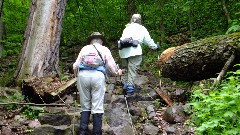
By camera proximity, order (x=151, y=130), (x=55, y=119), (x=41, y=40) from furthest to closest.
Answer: (x=41, y=40), (x=55, y=119), (x=151, y=130)

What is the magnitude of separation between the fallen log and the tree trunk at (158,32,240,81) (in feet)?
7.50

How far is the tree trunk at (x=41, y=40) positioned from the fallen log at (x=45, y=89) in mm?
647

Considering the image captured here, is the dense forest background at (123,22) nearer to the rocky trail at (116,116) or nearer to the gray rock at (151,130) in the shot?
the rocky trail at (116,116)

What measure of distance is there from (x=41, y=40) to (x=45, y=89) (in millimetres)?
1754

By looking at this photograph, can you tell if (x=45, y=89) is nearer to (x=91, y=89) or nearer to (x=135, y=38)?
(x=91, y=89)

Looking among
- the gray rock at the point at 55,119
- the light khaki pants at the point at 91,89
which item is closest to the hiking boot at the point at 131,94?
the gray rock at the point at 55,119

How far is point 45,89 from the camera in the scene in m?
7.56

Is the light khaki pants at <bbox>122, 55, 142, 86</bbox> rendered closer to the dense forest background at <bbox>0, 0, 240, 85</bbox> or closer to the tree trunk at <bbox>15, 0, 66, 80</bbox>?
the tree trunk at <bbox>15, 0, 66, 80</bbox>

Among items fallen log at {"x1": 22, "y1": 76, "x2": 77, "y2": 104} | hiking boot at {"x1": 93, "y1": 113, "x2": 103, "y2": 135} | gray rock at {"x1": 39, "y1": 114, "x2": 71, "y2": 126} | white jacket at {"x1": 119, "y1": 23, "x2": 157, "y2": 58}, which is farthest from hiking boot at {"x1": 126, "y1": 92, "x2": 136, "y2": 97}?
hiking boot at {"x1": 93, "y1": 113, "x2": 103, "y2": 135}

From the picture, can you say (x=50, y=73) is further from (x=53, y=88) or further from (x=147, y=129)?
(x=147, y=129)

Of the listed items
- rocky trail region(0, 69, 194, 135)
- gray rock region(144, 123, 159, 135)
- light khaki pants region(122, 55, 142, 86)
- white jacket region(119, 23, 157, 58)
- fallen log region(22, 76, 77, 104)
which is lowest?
gray rock region(144, 123, 159, 135)

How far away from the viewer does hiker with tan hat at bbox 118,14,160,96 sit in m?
8.03

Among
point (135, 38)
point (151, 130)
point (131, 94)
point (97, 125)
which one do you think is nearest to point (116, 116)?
point (151, 130)

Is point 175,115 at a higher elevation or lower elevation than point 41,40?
lower
